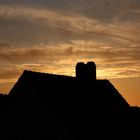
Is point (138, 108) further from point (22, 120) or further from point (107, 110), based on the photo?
point (22, 120)

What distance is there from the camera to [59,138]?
76.3ft

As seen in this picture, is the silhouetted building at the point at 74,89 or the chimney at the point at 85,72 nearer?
the silhouetted building at the point at 74,89

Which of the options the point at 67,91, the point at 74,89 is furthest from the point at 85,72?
the point at 67,91

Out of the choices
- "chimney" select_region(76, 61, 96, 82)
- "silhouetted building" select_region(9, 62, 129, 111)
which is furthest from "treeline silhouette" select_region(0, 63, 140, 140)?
"chimney" select_region(76, 61, 96, 82)

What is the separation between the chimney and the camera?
98.0 ft

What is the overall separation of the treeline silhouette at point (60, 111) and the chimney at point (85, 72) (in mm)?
368

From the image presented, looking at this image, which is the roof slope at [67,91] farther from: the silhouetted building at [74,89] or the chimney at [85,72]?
the chimney at [85,72]

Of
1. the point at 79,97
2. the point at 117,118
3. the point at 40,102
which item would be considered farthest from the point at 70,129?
the point at 117,118

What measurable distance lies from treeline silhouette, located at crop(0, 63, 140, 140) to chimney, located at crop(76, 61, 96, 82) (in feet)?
1.21

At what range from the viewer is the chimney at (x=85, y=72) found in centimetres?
2986

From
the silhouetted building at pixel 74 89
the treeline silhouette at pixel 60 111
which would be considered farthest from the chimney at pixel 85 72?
the treeline silhouette at pixel 60 111

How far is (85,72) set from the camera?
30000 mm

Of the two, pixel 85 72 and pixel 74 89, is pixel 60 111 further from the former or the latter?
pixel 85 72

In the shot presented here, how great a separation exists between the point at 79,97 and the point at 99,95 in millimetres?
2601
